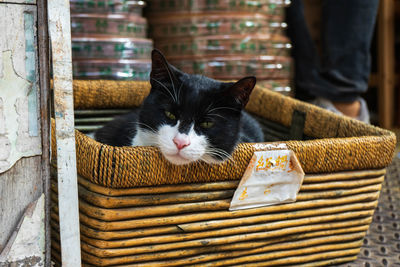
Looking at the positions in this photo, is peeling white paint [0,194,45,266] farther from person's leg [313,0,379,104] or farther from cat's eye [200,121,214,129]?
person's leg [313,0,379,104]

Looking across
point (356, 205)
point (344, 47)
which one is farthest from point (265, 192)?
point (344, 47)

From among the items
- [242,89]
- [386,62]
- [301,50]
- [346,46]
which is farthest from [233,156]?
[386,62]

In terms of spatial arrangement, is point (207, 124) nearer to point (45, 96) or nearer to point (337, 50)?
point (45, 96)

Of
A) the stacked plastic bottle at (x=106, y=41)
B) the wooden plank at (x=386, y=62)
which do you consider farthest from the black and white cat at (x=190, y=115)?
the wooden plank at (x=386, y=62)

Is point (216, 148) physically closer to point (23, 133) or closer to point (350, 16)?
point (23, 133)

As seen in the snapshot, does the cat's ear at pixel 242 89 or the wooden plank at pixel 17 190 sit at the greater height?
the cat's ear at pixel 242 89

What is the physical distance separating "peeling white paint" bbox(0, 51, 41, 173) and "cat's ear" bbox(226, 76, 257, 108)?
1.22ft

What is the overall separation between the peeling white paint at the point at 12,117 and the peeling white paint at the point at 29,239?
8 cm

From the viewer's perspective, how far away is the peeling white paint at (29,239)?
0.74m

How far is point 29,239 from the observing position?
2.48ft

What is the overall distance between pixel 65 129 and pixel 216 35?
113cm

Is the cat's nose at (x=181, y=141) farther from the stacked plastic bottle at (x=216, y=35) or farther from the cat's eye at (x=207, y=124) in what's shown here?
the stacked plastic bottle at (x=216, y=35)

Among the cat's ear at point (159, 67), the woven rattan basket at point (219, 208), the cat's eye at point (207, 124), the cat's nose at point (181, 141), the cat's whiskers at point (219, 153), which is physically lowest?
the woven rattan basket at point (219, 208)

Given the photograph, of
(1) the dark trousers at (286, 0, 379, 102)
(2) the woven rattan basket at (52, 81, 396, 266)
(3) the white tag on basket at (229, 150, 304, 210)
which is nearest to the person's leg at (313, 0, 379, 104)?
(1) the dark trousers at (286, 0, 379, 102)
